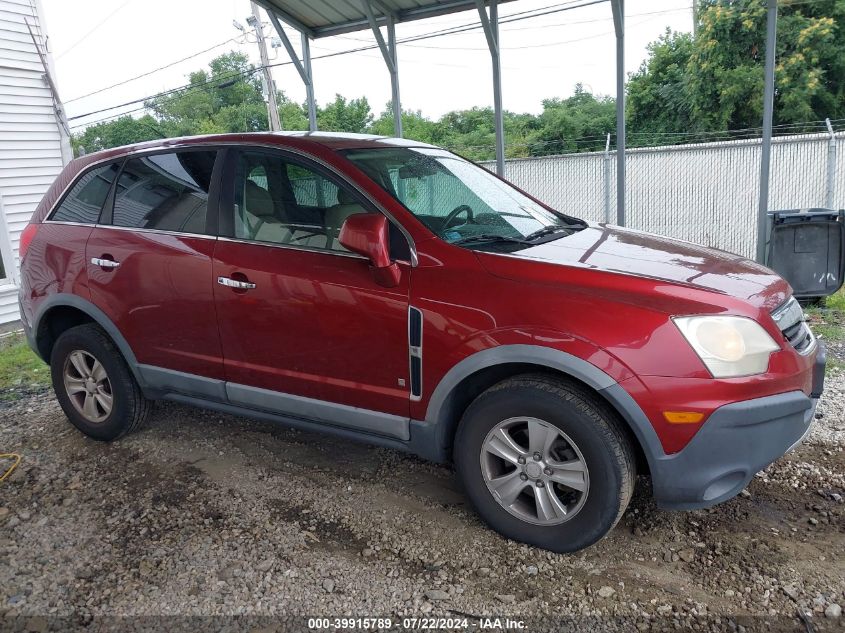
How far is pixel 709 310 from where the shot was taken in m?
2.51

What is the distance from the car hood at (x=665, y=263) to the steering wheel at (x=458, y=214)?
A: 39cm

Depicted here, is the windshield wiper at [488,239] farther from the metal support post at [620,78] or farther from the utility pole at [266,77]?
the utility pole at [266,77]

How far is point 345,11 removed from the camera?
8359 millimetres

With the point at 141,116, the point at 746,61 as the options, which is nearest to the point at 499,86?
the point at 746,61

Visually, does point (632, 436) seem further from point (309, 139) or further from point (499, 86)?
point (499, 86)

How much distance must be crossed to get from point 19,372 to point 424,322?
206 inches

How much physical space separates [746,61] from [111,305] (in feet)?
75.8

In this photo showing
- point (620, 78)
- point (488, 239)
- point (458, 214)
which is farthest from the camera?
point (620, 78)

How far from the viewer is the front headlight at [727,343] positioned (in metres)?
2.46

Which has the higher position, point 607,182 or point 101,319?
point 607,182

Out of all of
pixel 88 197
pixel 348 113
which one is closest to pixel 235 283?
pixel 88 197

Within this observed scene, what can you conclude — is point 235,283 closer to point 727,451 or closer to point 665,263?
point 665,263

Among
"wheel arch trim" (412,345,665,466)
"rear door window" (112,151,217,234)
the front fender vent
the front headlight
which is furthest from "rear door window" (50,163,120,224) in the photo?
the front headlight

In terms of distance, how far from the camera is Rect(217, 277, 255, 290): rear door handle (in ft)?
11.0
